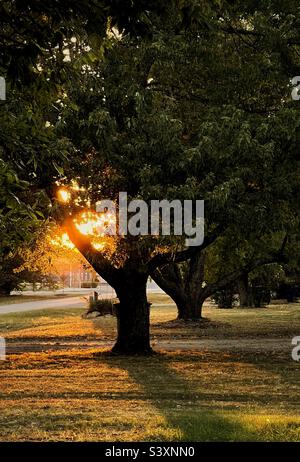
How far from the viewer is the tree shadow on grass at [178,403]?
7.83 m

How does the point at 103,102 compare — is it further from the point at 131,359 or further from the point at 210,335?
the point at 210,335

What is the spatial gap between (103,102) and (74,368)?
6.63 meters

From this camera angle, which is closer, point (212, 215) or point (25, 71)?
point (25, 71)

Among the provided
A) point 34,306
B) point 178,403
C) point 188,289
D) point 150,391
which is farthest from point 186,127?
point 34,306

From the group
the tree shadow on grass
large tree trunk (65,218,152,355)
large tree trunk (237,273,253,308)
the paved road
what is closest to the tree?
large tree trunk (65,218,152,355)

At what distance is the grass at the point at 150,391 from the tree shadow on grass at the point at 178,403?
1 cm

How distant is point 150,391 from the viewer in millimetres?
12930

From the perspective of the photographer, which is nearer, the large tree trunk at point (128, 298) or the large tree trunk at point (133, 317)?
the large tree trunk at point (128, 298)

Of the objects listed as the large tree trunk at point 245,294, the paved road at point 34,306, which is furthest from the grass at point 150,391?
the large tree trunk at point 245,294

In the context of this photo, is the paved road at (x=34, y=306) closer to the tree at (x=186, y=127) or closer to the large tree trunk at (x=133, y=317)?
the large tree trunk at (x=133, y=317)

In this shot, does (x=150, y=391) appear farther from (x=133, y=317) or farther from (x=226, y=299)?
(x=226, y=299)

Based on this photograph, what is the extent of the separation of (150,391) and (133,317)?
677 centimetres

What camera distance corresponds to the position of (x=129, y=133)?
16.7m

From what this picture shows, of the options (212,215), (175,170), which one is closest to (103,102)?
(175,170)
